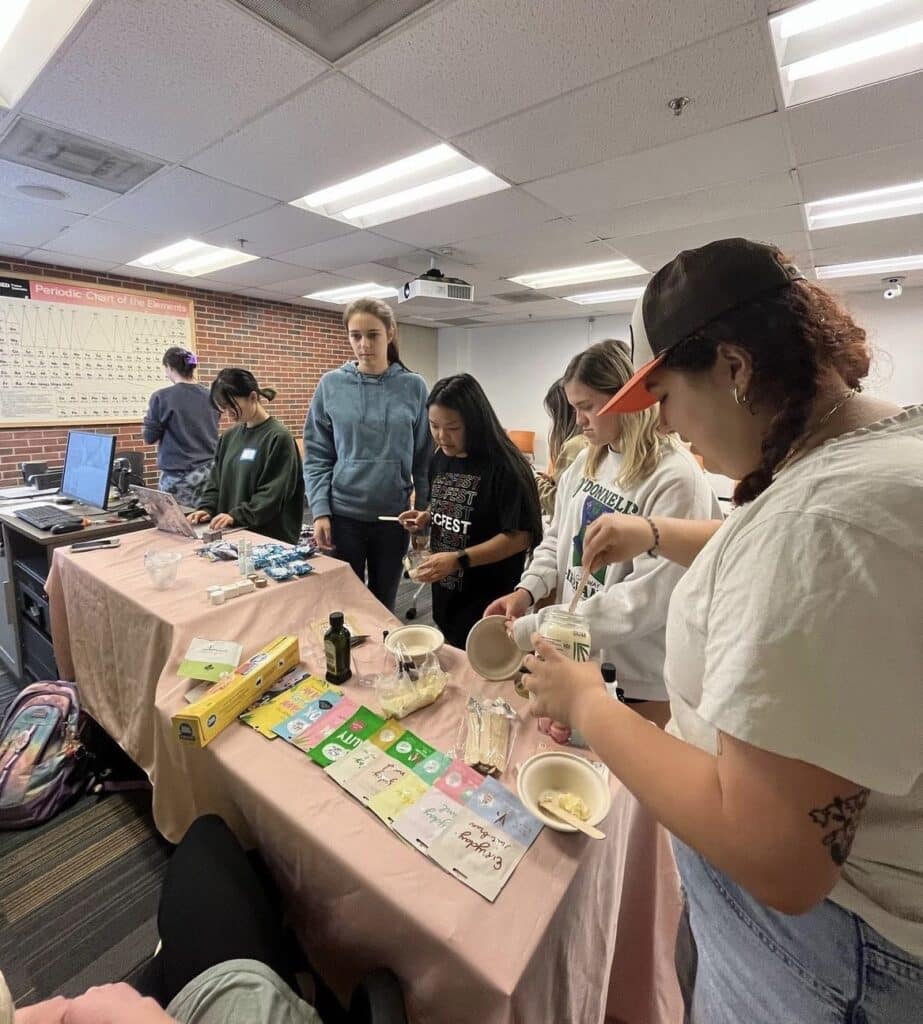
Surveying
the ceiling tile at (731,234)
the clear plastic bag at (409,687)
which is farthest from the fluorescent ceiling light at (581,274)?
the clear plastic bag at (409,687)

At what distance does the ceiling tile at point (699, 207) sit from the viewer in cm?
254

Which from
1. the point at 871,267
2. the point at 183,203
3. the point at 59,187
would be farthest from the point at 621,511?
the point at 871,267

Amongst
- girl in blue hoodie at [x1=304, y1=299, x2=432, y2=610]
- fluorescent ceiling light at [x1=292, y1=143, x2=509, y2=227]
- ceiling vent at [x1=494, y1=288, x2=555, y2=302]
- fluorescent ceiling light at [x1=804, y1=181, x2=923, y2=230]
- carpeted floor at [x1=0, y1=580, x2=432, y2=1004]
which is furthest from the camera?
ceiling vent at [x1=494, y1=288, x2=555, y2=302]

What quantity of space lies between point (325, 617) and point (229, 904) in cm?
80

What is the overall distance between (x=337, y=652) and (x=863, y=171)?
3.23m

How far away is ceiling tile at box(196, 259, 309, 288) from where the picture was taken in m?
4.14

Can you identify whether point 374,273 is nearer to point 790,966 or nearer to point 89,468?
point 89,468

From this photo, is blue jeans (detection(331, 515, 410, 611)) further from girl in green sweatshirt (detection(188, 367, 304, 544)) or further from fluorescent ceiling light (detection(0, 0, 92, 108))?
fluorescent ceiling light (detection(0, 0, 92, 108))

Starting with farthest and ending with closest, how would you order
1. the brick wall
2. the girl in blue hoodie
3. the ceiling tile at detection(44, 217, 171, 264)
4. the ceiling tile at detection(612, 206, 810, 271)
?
the brick wall, the ceiling tile at detection(44, 217, 171, 264), the ceiling tile at detection(612, 206, 810, 271), the girl in blue hoodie

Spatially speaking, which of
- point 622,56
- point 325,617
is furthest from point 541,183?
point 325,617

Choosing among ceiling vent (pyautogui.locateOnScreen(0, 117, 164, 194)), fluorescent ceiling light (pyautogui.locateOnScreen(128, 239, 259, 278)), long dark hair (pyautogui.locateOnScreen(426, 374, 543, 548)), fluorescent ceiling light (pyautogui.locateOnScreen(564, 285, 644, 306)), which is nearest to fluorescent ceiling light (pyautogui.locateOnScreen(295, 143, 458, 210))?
ceiling vent (pyautogui.locateOnScreen(0, 117, 164, 194))

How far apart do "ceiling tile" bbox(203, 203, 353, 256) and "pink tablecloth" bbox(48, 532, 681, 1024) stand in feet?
8.36

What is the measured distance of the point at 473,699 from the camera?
106cm

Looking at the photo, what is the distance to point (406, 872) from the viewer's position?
720mm
